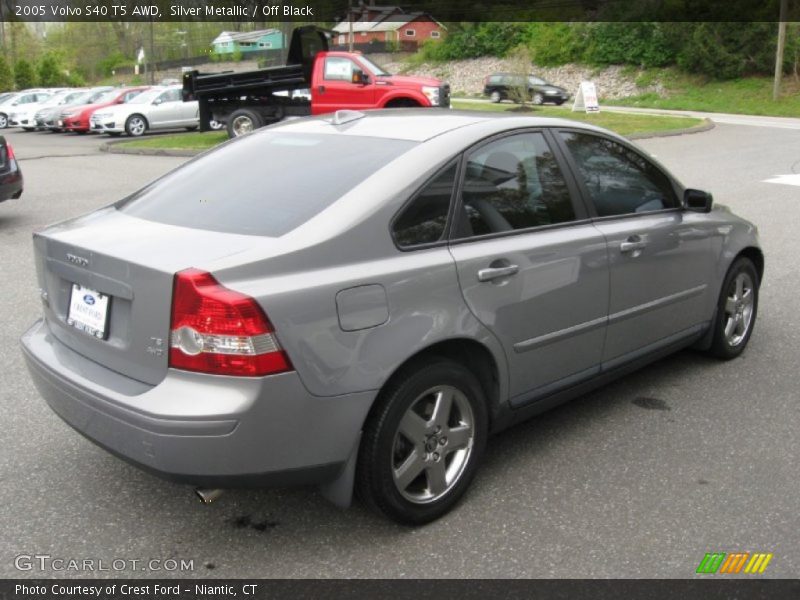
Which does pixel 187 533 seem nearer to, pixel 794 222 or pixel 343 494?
pixel 343 494

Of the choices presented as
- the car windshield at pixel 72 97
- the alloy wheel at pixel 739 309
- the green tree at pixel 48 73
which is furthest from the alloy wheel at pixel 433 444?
the green tree at pixel 48 73

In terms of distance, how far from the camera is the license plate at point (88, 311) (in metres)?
3.06

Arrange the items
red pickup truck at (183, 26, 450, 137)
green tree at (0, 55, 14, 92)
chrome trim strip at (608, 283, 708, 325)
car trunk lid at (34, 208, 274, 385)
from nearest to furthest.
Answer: car trunk lid at (34, 208, 274, 385), chrome trim strip at (608, 283, 708, 325), red pickup truck at (183, 26, 450, 137), green tree at (0, 55, 14, 92)

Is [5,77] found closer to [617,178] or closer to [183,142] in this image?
[183,142]

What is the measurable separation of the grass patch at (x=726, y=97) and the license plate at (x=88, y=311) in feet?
115

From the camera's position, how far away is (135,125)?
25.7m

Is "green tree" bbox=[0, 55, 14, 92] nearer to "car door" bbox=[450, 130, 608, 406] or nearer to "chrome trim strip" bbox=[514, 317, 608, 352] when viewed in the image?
"car door" bbox=[450, 130, 608, 406]

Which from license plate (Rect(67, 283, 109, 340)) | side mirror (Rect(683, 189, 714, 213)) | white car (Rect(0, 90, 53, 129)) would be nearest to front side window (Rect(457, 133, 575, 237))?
side mirror (Rect(683, 189, 714, 213))

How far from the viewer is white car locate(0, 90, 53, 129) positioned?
32.9m

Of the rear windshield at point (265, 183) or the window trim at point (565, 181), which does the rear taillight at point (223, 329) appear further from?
the window trim at point (565, 181)

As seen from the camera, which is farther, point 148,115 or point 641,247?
point 148,115

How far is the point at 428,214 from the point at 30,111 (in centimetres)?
3238

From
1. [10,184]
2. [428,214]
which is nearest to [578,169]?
[428,214]

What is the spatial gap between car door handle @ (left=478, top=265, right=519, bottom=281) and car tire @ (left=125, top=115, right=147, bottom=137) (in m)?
24.4
